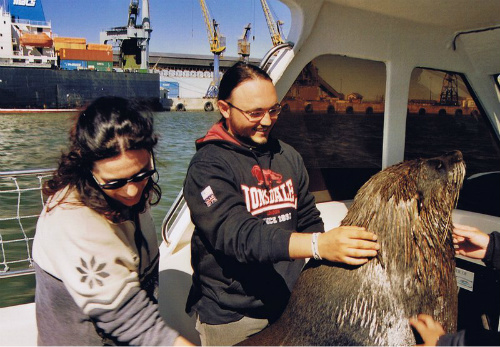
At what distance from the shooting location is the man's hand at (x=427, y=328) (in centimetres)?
160

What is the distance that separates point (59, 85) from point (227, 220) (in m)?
47.6

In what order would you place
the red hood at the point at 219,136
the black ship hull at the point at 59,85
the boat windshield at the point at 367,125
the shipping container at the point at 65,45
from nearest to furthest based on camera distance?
the red hood at the point at 219,136
the boat windshield at the point at 367,125
the black ship hull at the point at 59,85
the shipping container at the point at 65,45

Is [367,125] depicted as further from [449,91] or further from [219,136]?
[219,136]

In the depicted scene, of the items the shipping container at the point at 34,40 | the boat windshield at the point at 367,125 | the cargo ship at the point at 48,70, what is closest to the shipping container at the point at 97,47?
the cargo ship at the point at 48,70

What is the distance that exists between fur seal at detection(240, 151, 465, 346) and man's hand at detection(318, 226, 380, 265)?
0.26 feet

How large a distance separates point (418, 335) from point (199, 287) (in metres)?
1.04

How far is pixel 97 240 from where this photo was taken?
1.45 metres

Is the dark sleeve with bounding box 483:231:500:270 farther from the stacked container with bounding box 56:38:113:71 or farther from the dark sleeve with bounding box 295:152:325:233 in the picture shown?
the stacked container with bounding box 56:38:113:71

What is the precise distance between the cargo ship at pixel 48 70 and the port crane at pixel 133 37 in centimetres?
410

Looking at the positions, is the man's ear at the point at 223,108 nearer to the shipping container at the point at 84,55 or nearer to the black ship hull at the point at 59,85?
the black ship hull at the point at 59,85

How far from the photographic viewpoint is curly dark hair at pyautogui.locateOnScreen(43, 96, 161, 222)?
152cm

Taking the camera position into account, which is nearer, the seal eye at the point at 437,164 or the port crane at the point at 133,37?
the seal eye at the point at 437,164

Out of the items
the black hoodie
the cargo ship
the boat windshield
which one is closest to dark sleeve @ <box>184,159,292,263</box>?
the black hoodie

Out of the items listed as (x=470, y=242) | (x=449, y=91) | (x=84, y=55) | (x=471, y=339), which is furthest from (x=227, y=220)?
(x=84, y=55)
